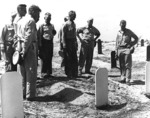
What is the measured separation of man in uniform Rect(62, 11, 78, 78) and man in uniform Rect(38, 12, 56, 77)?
1.71ft

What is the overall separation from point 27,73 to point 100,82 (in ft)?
6.37

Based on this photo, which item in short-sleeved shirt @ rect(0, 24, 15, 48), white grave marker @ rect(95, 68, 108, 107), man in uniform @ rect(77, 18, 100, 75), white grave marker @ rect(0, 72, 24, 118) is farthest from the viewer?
man in uniform @ rect(77, 18, 100, 75)

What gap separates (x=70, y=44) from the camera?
1141 cm

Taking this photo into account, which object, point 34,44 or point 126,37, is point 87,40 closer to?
point 126,37

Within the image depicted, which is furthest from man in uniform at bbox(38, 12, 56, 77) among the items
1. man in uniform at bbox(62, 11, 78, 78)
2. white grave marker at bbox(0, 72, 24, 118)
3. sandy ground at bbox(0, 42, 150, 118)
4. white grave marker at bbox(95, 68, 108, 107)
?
white grave marker at bbox(0, 72, 24, 118)

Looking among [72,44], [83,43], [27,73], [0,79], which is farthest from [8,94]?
[83,43]

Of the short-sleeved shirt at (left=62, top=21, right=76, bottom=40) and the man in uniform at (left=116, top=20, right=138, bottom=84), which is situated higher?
the short-sleeved shirt at (left=62, top=21, right=76, bottom=40)

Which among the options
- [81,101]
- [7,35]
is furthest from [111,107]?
[7,35]

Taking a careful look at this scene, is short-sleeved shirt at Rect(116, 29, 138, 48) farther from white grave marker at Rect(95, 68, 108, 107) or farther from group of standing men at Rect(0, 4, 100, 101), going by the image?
white grave marker at Rect(95, 68, 108, 107)

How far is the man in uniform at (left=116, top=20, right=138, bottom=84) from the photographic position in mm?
11094

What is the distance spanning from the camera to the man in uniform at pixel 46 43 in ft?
36.7

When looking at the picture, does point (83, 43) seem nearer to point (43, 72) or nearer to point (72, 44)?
point (72, 44)

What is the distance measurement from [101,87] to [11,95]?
2623mm

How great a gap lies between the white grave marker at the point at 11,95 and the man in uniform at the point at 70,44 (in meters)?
5.15
